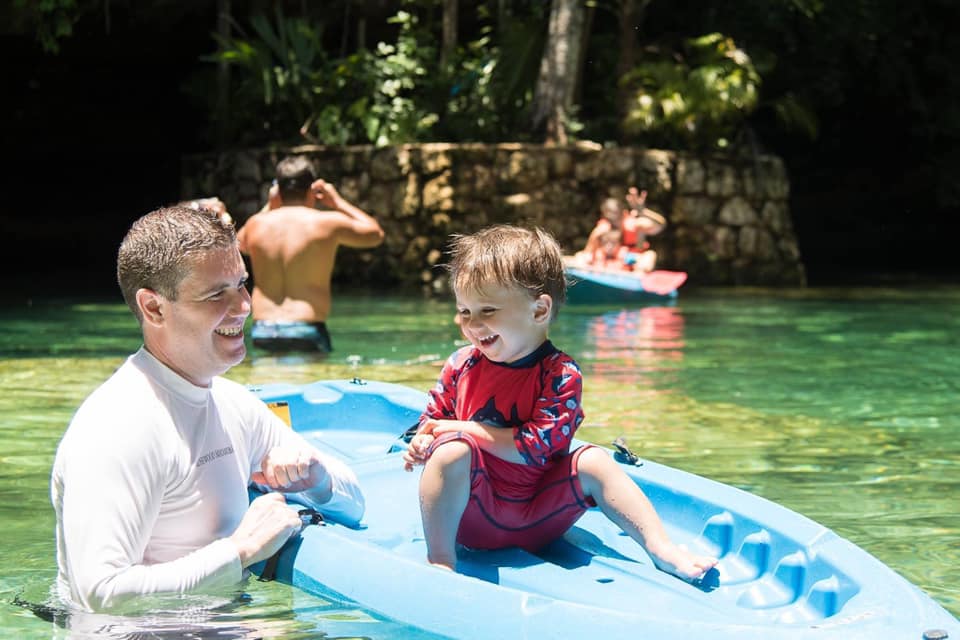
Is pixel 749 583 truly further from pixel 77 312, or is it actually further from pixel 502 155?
pixel 502 155

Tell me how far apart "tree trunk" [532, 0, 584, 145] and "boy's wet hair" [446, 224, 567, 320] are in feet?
41.6

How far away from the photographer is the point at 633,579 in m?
3.18

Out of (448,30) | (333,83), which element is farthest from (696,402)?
(448,30)

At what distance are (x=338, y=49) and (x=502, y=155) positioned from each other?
5059 mm

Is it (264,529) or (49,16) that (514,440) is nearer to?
(264,529)

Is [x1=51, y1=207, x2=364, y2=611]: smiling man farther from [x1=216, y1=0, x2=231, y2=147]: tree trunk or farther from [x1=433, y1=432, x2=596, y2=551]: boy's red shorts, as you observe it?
[x1=216, y1=0, x2=231, y2=147]: tree trunk

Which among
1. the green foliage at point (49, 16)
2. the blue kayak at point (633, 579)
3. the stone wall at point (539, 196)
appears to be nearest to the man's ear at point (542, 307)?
the blue kayak at point (633, 579)

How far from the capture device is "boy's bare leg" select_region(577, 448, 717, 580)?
315 centimetres

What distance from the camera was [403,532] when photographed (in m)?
3.56

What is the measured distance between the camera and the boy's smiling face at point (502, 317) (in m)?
3.18

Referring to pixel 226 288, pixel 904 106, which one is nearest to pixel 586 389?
pixel 226 288

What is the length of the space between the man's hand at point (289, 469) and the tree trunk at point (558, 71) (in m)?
12.9

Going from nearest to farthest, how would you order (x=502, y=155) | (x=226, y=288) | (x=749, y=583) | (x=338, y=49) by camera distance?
(x=226, y=288) → (x=749, y=583) → (x=502, y=155) → (x=338, y=49)

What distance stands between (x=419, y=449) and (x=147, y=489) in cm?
79
